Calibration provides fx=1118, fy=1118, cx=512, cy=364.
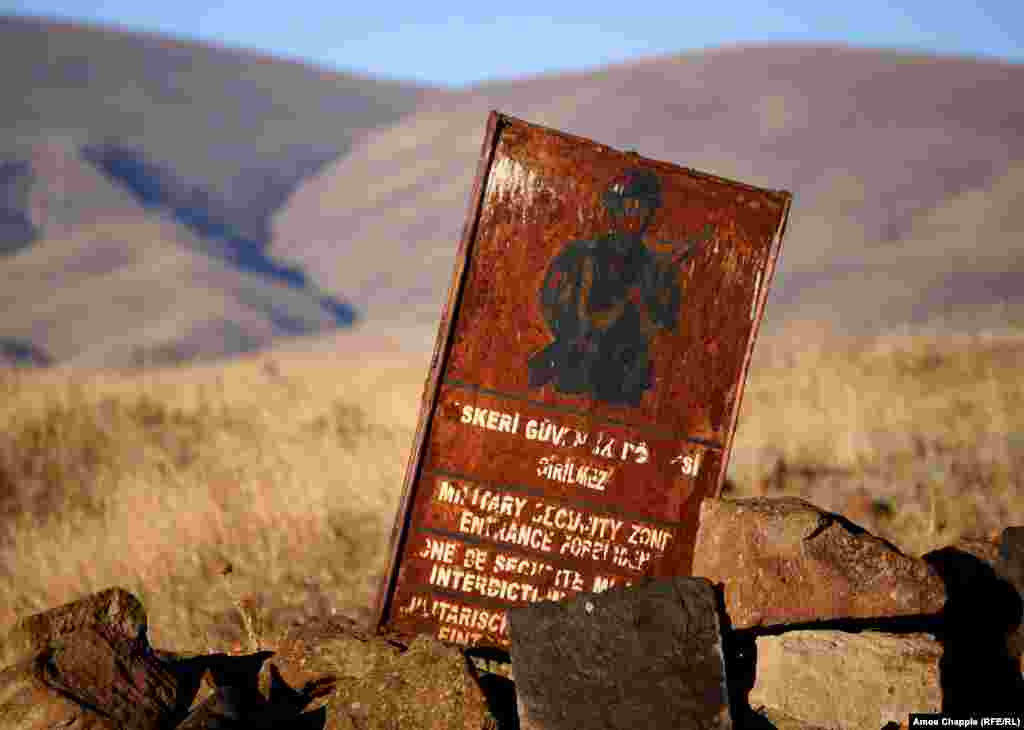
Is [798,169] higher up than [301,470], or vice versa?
[798,169]

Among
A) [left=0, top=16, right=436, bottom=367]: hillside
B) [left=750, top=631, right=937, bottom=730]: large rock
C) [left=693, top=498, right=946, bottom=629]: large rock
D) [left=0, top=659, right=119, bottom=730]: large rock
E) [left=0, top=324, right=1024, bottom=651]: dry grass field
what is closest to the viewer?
[left=0, top=659, right=119, bottom=730]: large rock

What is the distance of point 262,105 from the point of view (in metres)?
86.6

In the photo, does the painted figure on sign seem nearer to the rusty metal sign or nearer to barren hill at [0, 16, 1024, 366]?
the rusty metal sign

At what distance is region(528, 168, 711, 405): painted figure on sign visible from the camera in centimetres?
405

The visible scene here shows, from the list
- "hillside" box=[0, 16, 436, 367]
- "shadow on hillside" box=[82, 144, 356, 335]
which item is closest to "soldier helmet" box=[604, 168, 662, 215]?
"hillside" box=[0, 16, 436, 367]

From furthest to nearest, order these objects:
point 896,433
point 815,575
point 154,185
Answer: point 154,185
point 896,433
point 815,575

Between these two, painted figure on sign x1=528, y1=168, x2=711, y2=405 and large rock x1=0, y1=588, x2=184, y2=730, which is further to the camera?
painted figure on sign x1=528, y1=168, x2=711, y2=405

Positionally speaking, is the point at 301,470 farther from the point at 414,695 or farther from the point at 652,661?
the point at 652,661

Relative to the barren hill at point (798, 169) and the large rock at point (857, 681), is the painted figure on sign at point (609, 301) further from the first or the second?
the barren hill at point (798, 169)

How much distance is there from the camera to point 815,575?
3.49 m

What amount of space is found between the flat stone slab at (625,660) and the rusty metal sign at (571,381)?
0.75 meters

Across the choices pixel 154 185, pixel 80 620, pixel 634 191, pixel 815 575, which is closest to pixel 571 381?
pixel 634 191

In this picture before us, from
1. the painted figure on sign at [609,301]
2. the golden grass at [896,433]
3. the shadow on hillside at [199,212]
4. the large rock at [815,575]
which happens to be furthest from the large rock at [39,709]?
the shadow on hillside at [199,212]

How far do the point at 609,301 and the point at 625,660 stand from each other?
1389 mm
